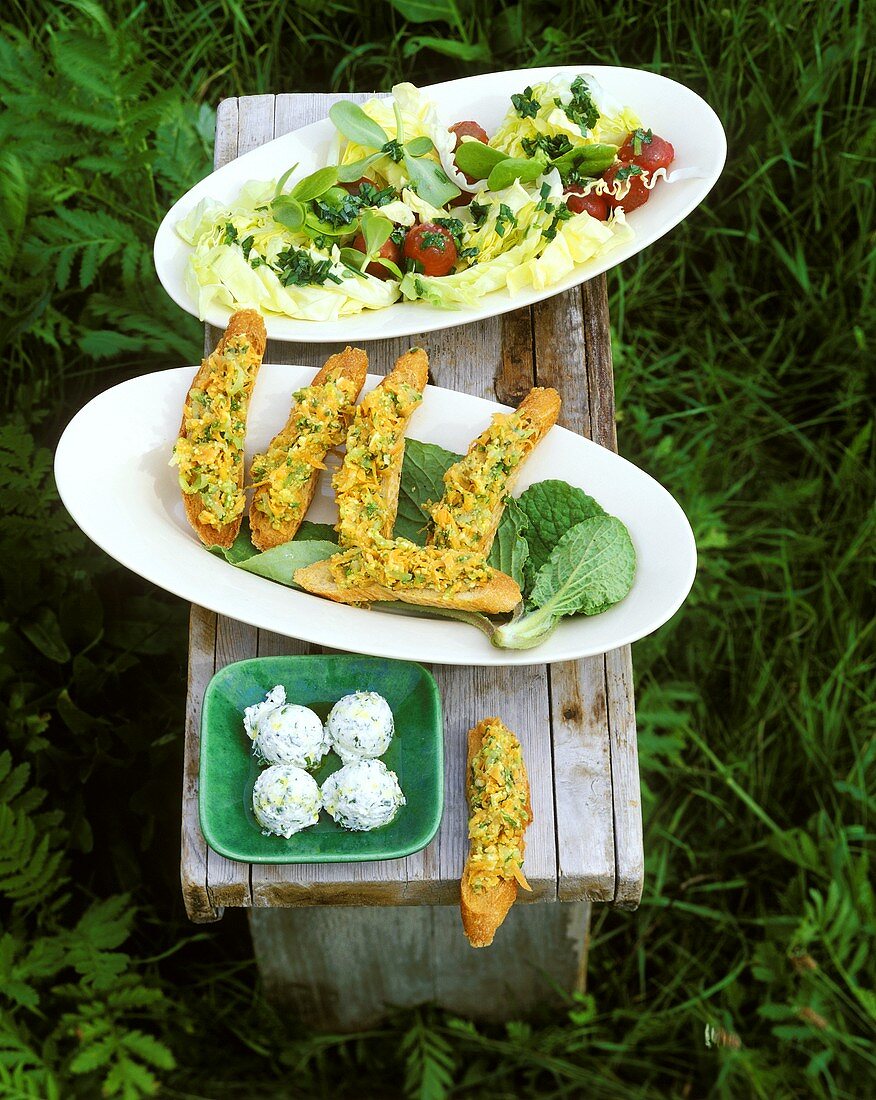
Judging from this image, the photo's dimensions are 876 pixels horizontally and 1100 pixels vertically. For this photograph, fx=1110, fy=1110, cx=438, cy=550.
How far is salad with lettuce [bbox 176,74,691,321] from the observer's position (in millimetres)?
2295

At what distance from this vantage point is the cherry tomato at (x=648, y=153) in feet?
7.72

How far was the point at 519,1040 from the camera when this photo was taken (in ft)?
9.85

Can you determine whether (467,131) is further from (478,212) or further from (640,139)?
(640,139)

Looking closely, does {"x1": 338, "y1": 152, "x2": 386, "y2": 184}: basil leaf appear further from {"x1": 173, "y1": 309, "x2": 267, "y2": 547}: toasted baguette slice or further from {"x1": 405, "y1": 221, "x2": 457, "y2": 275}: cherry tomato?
{"x1": 173, "y1": 309, "x2": 267, "y2": 547}: toasted baguette slice

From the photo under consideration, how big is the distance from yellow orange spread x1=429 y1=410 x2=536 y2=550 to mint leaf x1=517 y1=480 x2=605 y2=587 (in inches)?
3.0

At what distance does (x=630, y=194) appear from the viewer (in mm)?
2363

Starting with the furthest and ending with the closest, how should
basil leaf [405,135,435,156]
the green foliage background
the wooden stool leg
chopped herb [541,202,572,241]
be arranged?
the green foliage background → the wooden stool leg → basil leaf [405,135,435,156] → chopped herb [541,202,572,241]

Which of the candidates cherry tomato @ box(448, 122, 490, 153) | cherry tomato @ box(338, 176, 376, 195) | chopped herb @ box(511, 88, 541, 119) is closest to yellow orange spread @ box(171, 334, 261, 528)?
cherry tomato @ box(338, 176, 376, 195)

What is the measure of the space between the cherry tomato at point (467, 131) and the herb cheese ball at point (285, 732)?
1.28 metres

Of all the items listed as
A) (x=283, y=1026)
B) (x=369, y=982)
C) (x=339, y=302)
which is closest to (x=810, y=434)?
(x=339, y=302)

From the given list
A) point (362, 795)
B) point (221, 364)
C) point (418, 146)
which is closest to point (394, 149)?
point (418, 146)

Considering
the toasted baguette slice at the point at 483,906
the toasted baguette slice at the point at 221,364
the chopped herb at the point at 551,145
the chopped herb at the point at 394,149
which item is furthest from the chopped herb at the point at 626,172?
the toasted baguette slice at the point at 483,906

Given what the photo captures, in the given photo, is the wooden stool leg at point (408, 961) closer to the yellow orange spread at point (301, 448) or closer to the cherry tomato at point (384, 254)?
the yellow orange spread at point (301, 448)

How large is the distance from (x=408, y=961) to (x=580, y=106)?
2.09m
